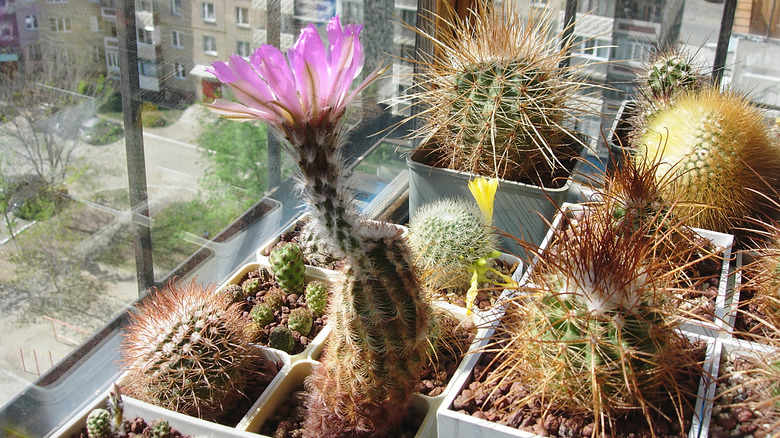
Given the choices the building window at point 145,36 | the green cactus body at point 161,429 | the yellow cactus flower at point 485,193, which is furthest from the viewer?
the yellow cactus flower at point 485,193

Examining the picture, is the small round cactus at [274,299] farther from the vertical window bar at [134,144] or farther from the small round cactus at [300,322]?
the vertical window bar at [134,144]

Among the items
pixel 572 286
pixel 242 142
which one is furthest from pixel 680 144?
pixel 242 142

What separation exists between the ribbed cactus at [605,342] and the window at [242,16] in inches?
28.0

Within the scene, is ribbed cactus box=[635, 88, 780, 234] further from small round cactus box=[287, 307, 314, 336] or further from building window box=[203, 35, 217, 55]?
building window box=[203, 35, 217, 55]

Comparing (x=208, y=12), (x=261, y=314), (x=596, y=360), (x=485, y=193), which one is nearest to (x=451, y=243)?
(x=485, y=193)

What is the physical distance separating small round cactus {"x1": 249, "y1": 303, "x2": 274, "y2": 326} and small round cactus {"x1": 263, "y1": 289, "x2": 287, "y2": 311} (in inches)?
1.3

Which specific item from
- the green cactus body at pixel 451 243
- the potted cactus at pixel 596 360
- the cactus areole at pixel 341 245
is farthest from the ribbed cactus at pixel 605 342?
the green cactus body at pixel 451 243

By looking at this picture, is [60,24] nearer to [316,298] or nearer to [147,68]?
[147,68]

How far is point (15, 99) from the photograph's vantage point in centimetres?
85

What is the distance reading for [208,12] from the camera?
1127 millimetres

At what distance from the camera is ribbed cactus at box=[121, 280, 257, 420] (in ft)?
3.15

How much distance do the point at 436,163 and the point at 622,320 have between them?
0.76m

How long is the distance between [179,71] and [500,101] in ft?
2.10

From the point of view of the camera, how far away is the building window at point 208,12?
3.66 ft
